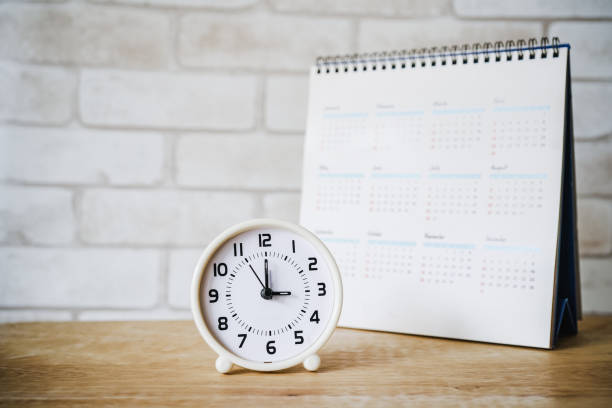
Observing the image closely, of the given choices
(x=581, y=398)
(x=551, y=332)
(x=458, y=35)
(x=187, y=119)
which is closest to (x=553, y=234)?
(x=551, y=332)

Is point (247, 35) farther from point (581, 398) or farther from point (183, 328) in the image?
point (581, 398)

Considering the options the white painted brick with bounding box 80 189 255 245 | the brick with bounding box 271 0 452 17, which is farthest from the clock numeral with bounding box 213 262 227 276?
the brick with bounding box 271 0 452 17

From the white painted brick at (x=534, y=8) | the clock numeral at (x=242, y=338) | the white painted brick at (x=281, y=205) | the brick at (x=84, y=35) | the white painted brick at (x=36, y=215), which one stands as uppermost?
the white painted brick at (x=534, y=8)

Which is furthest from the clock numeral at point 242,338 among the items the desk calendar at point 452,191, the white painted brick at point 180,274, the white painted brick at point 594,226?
the white painted brick at point 594,226

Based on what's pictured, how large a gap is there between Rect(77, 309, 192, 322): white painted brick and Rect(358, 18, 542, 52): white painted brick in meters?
0.75

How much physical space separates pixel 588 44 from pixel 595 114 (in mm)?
158

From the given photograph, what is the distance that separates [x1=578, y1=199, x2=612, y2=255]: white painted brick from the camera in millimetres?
1020

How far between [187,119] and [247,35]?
24cm

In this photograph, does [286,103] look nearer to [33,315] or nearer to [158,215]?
[158,215]

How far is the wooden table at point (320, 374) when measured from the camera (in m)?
0.54

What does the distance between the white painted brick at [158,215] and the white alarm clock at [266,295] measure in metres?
0.42

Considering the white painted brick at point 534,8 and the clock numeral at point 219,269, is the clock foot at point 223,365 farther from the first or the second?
the white painted brick at point 534,8

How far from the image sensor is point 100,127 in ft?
3.41

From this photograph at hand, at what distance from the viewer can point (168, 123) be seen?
41.1 inches
